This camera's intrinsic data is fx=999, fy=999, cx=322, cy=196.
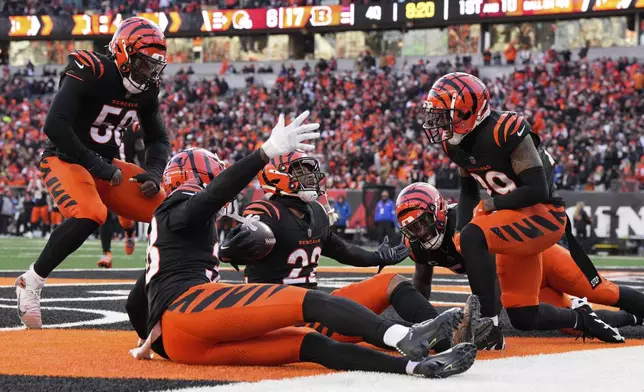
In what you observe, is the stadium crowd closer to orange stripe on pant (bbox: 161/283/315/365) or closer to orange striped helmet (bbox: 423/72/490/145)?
orange striped helmet (bbox: 423/72/490/145)

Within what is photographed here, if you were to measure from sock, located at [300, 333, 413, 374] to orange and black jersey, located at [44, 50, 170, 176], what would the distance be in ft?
8.53

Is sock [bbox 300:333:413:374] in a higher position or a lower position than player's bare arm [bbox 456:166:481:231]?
lower

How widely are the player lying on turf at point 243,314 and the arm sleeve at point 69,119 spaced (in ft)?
5.99

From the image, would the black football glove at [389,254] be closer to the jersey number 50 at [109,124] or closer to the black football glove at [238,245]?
the black football glove at [238,245]

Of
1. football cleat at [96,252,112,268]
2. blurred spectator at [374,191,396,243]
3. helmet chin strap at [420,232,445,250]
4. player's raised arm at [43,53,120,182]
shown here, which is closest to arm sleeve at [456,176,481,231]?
helmet chin strap at [420,232,445,250]

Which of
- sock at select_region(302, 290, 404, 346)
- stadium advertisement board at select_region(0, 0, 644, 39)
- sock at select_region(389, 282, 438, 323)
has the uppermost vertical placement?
stadium advertisement board at select_region(0, 0, 644, 39)

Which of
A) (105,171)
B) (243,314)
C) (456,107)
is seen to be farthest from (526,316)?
(105,171)

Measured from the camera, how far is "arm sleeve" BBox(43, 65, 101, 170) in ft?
19.7

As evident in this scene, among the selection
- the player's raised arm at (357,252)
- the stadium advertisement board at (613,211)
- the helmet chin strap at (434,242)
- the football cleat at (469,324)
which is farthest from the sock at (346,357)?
the stadium advertisement board at (613,211)

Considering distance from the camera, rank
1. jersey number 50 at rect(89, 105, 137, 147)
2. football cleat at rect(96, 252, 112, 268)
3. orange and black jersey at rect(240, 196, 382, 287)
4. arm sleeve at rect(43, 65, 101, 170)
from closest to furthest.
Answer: orange and black jersey at rect(240, 196, 382, 287)
arm sleeve at rect(43, 65, 101, 170)
jersey number 50 at rect(89, 105, 137, 147)
football cleat at rect(96, 252, 112, 268)

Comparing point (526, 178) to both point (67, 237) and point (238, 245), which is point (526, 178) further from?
point (67, 237)

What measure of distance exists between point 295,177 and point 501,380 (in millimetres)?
1853

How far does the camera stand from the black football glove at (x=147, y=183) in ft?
20.3

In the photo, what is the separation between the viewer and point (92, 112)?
247 inches
